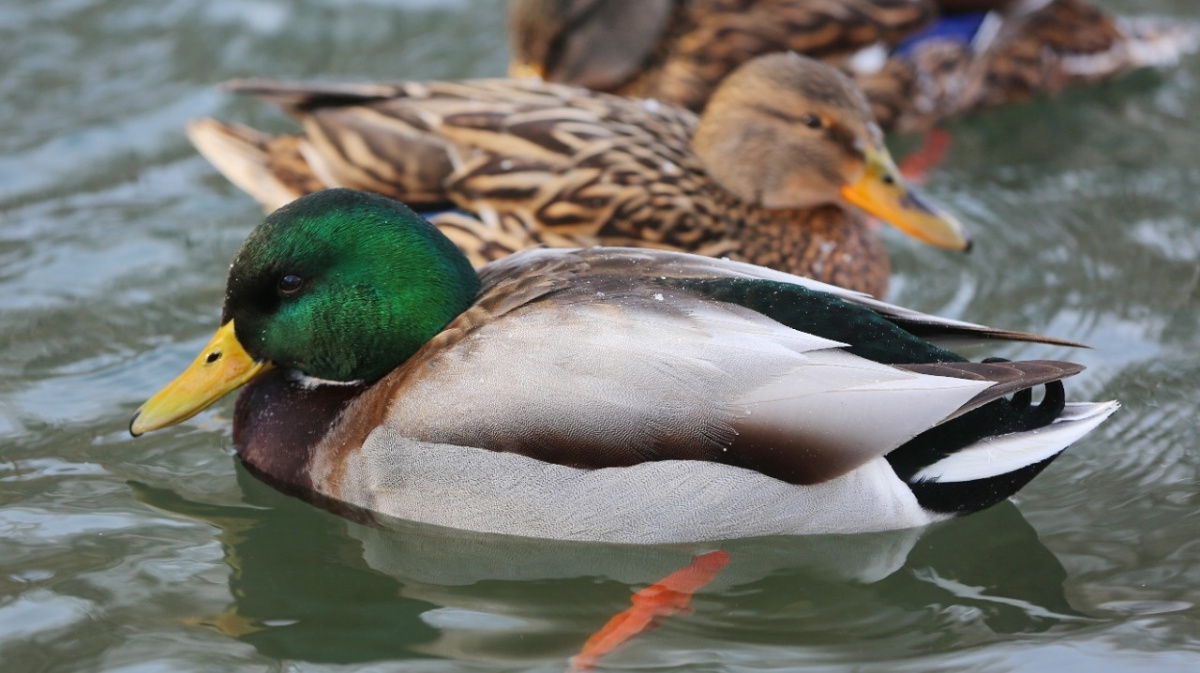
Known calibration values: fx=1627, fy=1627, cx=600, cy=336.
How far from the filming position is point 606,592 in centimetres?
485

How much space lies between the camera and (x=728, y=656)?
4.50m

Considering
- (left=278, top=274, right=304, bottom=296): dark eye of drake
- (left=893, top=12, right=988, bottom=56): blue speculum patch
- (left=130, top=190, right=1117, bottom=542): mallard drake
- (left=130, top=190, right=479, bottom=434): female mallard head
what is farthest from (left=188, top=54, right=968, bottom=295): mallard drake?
(left=893, top=12, right=988, bottom=56): blue speculum patch

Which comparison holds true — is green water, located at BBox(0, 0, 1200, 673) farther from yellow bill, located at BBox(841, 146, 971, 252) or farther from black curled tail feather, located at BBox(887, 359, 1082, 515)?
yellow bill, located at BBox(841, 146, 971, 252)

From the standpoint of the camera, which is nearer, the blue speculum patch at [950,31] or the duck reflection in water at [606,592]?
the duck reflection in water at [606,592]

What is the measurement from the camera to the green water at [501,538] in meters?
4.61

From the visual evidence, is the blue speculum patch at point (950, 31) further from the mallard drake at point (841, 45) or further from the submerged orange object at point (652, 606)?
the submerged orange object at point (652, 606)

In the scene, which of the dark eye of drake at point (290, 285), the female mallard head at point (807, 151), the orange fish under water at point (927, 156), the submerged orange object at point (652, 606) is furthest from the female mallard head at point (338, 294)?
the orange fish under water at point (927, 156)

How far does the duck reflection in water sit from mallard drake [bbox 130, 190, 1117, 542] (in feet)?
0.37

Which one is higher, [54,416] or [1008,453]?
A: [1008,453]

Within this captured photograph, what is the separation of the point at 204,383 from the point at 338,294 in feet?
1.73

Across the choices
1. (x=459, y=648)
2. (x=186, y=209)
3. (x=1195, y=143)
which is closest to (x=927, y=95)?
(x=1195, y=143)

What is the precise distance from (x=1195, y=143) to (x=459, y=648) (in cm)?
534

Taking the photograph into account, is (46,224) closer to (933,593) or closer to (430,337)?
(430,337)

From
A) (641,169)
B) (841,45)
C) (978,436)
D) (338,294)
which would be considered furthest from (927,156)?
(338,294)
